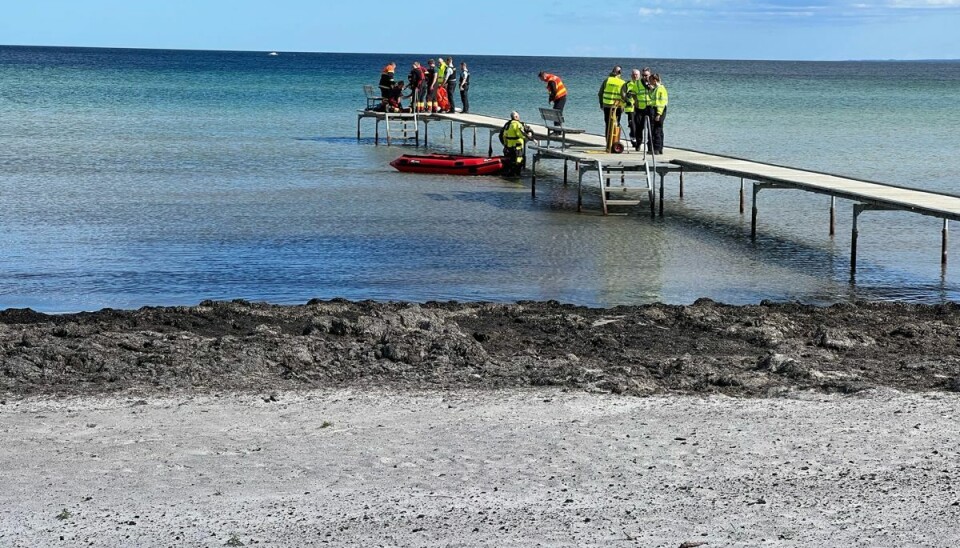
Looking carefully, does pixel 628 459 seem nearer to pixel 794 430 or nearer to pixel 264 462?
pixel 794 430

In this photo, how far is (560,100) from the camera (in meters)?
26.5

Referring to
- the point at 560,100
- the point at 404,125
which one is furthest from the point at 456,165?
the point at 404,125

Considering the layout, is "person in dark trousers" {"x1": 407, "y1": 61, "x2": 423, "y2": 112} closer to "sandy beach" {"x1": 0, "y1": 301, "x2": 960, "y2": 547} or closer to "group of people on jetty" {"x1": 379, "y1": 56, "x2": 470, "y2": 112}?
"group of people on jetty" {"x1": 379, "y1": 56, "x2": 470, "y2": 112}

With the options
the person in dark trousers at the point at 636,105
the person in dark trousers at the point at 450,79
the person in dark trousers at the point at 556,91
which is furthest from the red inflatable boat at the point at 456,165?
the person in dark trousers at the point at 450,79

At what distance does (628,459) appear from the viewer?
6.69 metres

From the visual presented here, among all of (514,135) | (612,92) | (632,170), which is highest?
(612,92)

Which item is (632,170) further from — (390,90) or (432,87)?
(432,87)

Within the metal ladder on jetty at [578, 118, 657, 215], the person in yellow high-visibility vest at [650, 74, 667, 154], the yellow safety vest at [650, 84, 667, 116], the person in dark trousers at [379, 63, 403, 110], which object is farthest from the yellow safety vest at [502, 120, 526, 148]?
the person in dark trousers at [379, 63, 403, 110]

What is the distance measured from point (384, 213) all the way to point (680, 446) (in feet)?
41.9

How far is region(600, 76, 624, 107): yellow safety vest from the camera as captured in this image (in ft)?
68.3

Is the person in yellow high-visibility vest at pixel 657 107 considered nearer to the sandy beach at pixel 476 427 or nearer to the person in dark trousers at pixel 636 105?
the person in dark trousers at pixel 636 105

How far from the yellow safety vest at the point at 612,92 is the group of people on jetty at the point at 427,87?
12803mm

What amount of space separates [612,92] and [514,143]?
4.33 m

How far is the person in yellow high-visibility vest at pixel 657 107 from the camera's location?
20.7m
